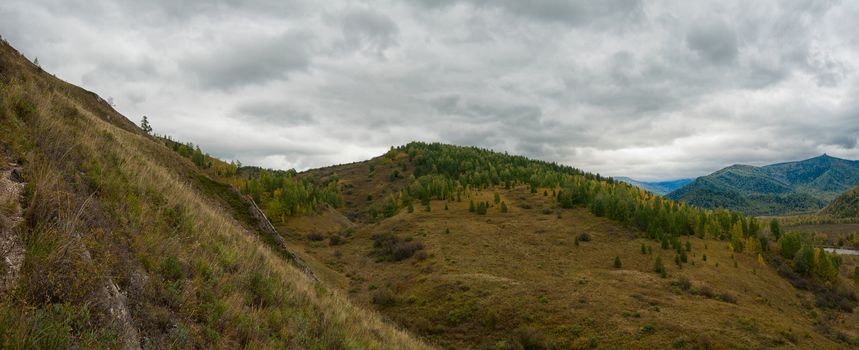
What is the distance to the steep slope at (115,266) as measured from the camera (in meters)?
→ 5.47

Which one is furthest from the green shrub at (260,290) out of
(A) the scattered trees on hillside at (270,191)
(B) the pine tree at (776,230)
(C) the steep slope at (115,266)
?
(B) the pine tree at (776,230)

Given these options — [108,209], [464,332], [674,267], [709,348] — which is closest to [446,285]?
[464,332]

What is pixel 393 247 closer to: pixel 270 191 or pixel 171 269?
pixel 270 191

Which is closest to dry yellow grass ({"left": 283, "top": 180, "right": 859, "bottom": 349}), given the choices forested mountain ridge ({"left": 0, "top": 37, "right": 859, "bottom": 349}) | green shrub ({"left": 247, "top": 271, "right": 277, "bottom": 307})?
forested mountain ridge ({"left": 0, "top": 37, "right": 859, "bottom": 349})

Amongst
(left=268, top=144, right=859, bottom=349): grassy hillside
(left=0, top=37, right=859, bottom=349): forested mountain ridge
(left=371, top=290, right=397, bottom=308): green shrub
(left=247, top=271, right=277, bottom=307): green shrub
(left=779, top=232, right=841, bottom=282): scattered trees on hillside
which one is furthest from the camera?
(left=779, top=232, right=841, bottom=282): scattered trees on hillside

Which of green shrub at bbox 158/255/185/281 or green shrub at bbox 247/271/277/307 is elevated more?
green shrub at bbox 158/255/185/281

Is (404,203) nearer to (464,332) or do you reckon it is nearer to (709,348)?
(464,332)

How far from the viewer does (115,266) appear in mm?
6852

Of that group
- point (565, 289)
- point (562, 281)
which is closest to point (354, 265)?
point (562, 281)

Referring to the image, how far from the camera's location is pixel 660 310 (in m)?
37.4

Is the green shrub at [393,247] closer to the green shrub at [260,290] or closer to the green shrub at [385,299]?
the green shrub at [385,299]

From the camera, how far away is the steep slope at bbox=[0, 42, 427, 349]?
18.0 feet

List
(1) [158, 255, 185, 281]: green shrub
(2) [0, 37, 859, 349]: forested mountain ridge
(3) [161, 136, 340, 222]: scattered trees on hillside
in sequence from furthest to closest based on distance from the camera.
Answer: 1. (3) [161, 136, 340, 222]: scattered trees on hillside
2. (1) [158, 255, 185, 281]: green shrub
3. (2) [0, 37, 859, 349]: forested mountain ridge

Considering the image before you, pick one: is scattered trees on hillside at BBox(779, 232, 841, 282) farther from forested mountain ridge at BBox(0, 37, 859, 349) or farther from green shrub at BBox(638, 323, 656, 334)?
green shrub at BBox(638, 323, 656, 334)
